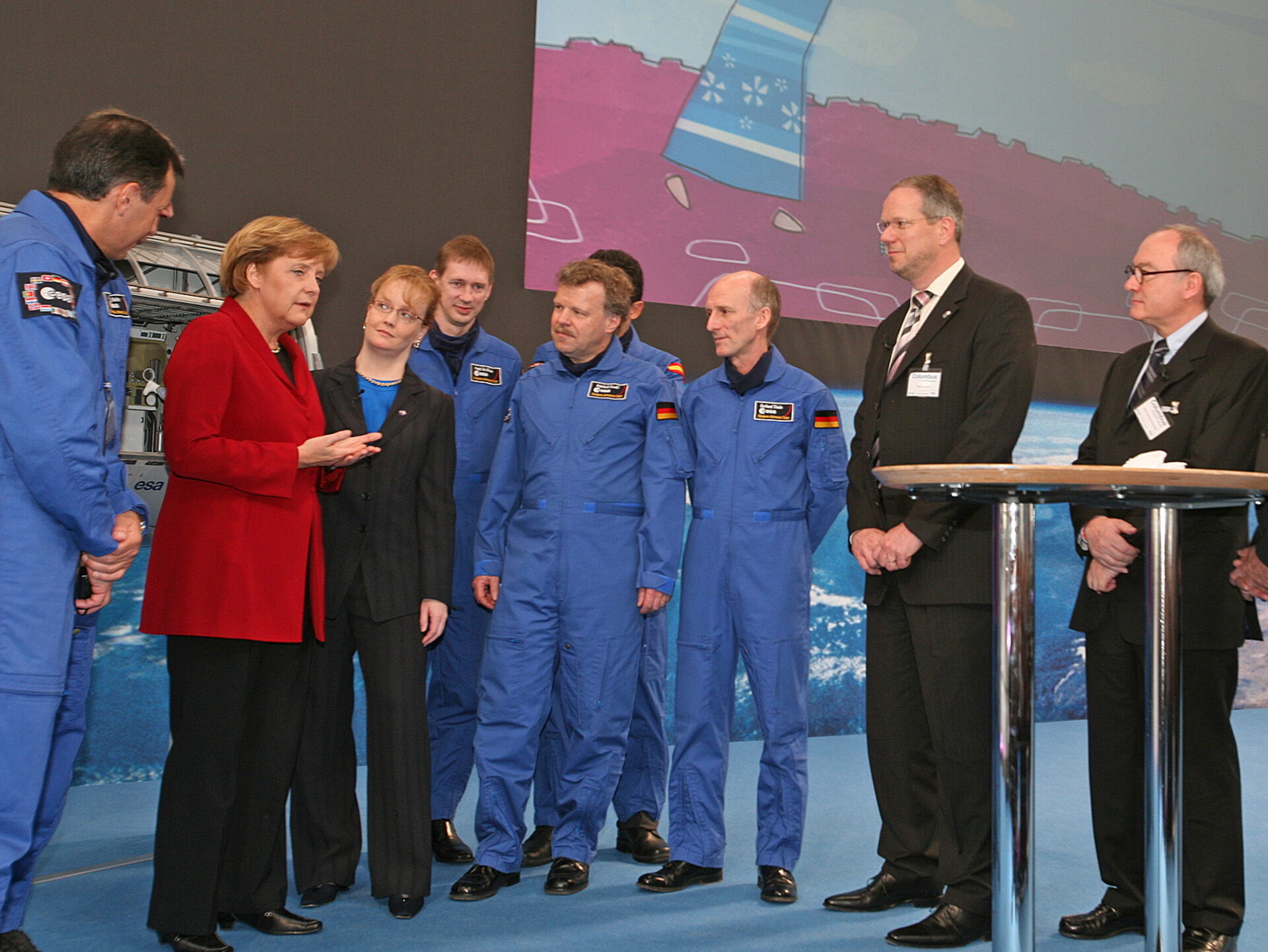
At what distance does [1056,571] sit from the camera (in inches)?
240

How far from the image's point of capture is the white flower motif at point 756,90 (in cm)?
519

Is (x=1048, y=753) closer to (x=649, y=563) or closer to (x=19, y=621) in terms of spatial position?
(x=649, y=563)

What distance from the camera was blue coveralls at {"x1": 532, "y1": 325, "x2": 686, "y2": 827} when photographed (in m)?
3.28

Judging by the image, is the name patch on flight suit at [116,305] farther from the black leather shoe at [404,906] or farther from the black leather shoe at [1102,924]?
the black leather shoe at [1102,924]

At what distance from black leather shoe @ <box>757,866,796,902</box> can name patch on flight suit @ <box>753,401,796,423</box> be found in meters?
1.26

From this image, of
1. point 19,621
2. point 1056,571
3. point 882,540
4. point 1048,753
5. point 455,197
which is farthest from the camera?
point 1056,571

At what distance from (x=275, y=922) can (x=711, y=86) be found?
411cm

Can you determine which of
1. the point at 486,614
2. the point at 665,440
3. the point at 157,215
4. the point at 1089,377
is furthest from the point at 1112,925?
the point at 1089,377

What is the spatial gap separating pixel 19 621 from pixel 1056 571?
553 cm

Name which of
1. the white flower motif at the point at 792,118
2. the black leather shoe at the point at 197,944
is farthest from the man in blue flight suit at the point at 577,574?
the white flower motif at the point at 792,118

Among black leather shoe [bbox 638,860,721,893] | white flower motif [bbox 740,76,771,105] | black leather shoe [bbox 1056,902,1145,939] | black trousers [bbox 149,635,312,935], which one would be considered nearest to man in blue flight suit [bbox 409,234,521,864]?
black leather shoe [bbox 638,860,721,893]

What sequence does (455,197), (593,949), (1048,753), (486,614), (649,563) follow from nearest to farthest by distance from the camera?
(593,949) < (649,563) < (486,614) < (455,197) < (1048,753)

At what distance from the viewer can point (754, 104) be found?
521cm

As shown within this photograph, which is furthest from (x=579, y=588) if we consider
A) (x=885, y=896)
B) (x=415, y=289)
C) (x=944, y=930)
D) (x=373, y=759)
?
(x=944, y=930)
